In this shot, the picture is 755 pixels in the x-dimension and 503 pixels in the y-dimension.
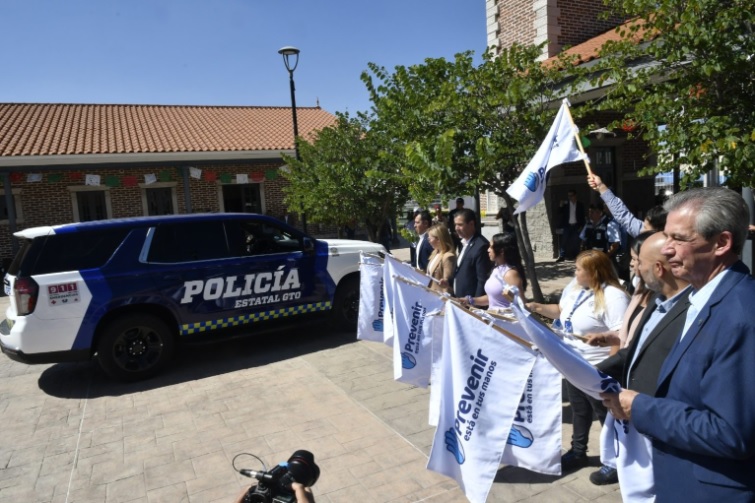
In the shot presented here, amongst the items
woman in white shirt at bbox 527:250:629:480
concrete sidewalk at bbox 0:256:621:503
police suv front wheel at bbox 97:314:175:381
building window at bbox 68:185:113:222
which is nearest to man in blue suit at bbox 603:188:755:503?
woman in white shirt at bbox 527:250:629:480

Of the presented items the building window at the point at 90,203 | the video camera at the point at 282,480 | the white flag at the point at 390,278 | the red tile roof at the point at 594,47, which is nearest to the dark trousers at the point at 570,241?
the red tile roof at the point at 594,47

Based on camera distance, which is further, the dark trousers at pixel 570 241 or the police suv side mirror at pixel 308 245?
the dark trousers at pixel 570 241

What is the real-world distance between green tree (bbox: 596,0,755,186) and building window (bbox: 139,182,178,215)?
18.5m

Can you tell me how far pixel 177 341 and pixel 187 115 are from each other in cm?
2019

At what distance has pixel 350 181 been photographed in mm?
10016

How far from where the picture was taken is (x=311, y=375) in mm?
6164

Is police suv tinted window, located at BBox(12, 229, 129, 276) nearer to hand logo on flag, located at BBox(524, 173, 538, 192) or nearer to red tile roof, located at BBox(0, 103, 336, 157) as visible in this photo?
hand logo on flag, located at BBox(524, 173, 538, 192)

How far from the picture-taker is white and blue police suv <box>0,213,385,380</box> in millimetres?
5809

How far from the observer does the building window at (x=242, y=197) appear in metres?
21.0

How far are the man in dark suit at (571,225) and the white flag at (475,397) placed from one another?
10.3 metres

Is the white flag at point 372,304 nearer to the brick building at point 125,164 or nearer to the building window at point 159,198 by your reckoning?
the brick building at point 125,164

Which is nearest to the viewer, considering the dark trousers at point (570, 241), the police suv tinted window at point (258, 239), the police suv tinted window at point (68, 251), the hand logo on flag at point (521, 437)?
the hand logo on flag at point (521, 437)

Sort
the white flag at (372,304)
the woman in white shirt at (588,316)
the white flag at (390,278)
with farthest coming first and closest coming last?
the white flag at (372,304) < the white flag at (390,278) < the woman in white shirt at (588,316)

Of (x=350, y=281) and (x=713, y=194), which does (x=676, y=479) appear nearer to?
(x=713, y=194)
